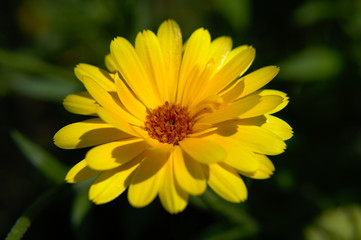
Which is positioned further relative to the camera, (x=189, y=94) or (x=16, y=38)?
(x=16, y=38)

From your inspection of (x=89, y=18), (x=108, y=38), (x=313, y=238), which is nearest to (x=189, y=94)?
(x=313, y=238)

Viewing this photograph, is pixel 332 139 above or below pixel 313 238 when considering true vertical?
above

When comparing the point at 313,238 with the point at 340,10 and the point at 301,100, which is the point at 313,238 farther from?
the point at 340,10

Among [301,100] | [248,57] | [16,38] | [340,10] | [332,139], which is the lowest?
[332,139]

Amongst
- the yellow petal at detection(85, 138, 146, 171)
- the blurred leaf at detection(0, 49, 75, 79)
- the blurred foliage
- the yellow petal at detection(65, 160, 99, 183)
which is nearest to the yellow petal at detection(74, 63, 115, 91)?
the yellow petal at detection(85, 138, 146, 171)

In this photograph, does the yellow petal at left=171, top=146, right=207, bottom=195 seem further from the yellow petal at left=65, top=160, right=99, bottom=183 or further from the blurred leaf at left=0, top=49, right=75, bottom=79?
the blurred leaf at left=0, top=49, right=75, bottom=79

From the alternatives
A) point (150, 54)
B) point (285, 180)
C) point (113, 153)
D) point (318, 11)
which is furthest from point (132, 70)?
point (318, 11)

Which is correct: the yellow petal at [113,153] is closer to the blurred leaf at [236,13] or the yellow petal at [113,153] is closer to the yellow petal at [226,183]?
the yellow petal at [226,183]
